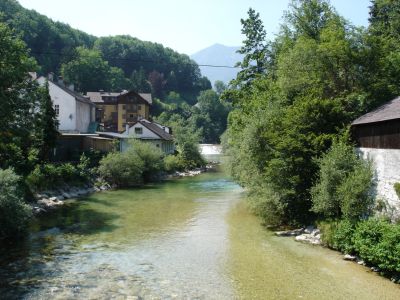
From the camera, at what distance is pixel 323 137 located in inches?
851

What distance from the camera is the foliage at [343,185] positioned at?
714 inches

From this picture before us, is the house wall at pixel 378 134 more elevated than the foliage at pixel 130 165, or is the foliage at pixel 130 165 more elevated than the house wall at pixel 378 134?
the house wall at pixel 378 134

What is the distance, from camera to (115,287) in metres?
14.7

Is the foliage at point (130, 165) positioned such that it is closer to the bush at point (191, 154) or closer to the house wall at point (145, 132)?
the house wall at point (145, 132)

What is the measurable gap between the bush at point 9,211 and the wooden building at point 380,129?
17.1 meters

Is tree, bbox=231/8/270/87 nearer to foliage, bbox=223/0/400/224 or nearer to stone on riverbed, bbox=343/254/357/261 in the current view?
foliage, bbox=223/0/400/224

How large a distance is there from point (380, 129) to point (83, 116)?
49.0 m

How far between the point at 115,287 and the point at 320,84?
17225 mm

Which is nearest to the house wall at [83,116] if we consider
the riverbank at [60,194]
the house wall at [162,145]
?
the house wall at [162,145]

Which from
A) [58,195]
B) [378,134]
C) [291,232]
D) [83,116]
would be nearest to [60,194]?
[58,195]

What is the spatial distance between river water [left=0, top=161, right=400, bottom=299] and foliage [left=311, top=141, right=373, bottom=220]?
2.10 metres

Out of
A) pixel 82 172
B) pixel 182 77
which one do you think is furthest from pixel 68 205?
pixel 182 77

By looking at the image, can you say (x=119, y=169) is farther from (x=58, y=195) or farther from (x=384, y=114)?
(x=384, y=114)

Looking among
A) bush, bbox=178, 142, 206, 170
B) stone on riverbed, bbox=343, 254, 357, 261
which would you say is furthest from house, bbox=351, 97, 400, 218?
bush, bbox=178, 142, 206, 170
